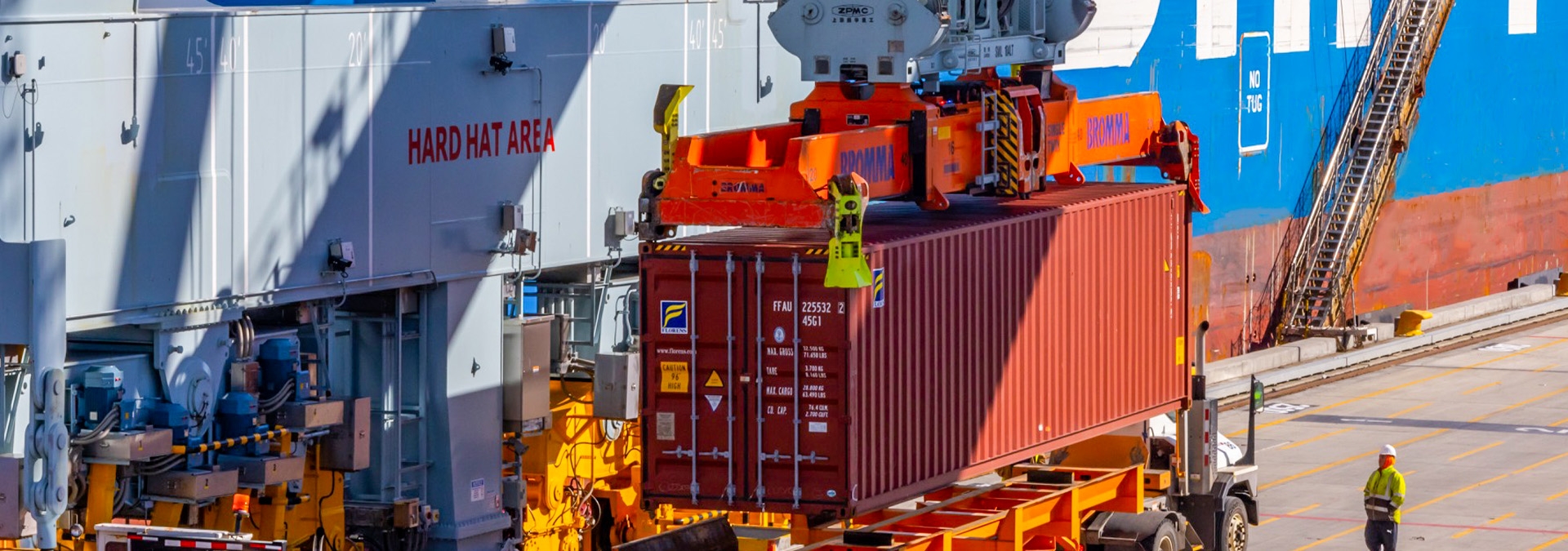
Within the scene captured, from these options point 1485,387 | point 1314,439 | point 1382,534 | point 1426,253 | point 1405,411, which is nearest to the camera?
point 1382,534

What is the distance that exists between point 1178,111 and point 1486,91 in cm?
1630

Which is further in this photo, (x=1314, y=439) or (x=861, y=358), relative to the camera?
(x=1314, y=439)

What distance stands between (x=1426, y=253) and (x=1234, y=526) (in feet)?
96.3

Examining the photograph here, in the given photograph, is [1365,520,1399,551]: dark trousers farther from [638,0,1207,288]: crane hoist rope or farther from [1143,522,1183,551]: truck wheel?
[638,0,1207,288]: crane hoist rope

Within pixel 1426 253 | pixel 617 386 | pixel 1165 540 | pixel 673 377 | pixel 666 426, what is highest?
pixel 1426 253

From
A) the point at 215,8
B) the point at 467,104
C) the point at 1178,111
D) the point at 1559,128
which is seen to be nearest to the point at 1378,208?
the point at 1178,111

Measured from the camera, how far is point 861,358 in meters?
17.3

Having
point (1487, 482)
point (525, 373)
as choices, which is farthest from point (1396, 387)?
point (525, 373)

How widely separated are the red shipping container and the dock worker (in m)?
4.25

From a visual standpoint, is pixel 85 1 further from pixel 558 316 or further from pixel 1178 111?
pixel 1178 111

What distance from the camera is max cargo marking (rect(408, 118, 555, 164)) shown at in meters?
20.2

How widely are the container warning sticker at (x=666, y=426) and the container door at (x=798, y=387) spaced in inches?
24.7

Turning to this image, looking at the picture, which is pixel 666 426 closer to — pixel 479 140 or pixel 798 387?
pixel 798 387

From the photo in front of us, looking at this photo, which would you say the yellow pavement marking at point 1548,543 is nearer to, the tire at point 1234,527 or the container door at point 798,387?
the tire at point 1234,527
